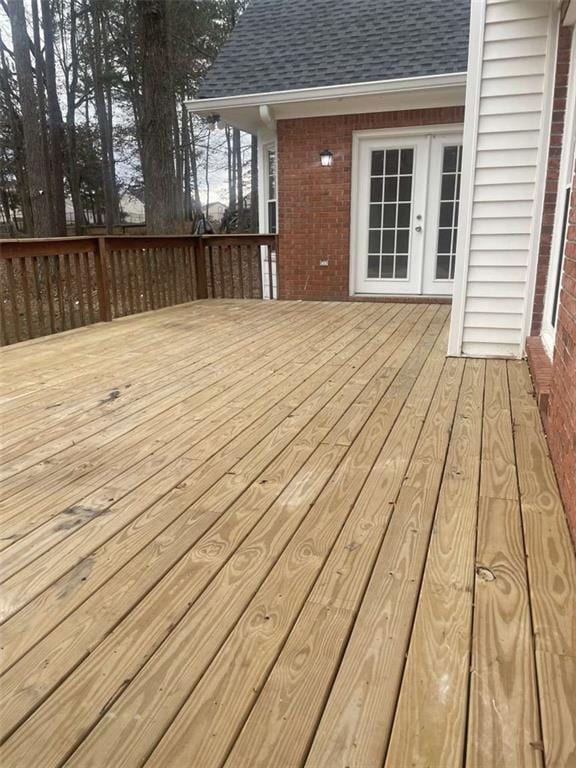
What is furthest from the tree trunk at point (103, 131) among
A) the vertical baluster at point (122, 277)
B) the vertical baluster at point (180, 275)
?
the vertical baluster at point (122, 277)

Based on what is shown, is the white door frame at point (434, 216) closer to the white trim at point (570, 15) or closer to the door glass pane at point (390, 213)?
the door glass pane at point (390, 213)

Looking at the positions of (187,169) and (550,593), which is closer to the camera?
(550,593)

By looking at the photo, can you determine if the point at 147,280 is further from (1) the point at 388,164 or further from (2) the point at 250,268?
(1) the point at 388,164

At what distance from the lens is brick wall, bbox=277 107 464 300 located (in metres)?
6.70

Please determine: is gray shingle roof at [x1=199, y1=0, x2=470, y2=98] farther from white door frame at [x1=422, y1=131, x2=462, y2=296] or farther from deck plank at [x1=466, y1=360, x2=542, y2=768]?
deck plank at [x1=466, y1=360, x2=542, y2=768]

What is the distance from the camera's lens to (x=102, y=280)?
5555 mm

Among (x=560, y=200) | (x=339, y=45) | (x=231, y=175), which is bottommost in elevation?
(x=560, y=200)

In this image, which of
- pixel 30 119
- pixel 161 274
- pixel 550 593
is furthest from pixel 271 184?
pixel 550 593

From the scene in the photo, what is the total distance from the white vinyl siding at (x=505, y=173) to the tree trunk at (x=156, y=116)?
19.1 ft

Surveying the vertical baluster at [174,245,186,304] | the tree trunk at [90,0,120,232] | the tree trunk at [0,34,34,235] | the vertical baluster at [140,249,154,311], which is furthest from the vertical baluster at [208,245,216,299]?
the tree trunk at [90,0,120,232]

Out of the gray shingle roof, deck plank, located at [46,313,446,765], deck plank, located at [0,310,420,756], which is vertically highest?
the gray shingle roof

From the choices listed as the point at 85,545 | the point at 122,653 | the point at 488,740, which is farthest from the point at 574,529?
the point at 85,545

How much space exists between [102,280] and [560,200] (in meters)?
4.19

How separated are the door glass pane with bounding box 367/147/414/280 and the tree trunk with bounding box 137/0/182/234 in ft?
11.1
